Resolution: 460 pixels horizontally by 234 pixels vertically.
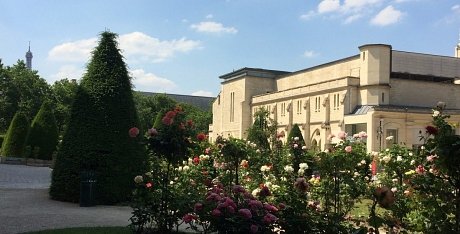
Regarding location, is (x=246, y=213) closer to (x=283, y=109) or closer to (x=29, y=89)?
(x=29, y=89)

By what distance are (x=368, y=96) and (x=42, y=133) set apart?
1562 inches

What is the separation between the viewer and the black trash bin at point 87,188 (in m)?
14.3

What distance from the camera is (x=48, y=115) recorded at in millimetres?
38938

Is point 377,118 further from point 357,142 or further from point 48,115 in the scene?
point 357,142

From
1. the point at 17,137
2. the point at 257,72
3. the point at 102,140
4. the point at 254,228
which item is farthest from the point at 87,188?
the point at 257,72

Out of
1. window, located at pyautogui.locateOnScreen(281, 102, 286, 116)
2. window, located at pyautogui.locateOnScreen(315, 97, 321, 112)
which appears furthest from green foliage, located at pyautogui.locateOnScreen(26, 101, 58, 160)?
window, located at pyautogui.locateOnScreen(281, 102, 286, 116)

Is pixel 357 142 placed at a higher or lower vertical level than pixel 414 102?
lower

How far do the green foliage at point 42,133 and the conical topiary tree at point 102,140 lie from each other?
2512cm

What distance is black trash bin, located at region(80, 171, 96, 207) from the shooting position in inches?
564

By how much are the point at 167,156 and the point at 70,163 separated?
663 cm

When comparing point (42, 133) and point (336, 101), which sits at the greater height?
point (336, 101)

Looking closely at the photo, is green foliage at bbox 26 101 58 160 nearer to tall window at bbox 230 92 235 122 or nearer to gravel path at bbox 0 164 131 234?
gravel path at bbox 0 164 131 234

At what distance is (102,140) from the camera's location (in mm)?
14984

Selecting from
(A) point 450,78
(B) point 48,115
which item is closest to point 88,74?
(B) point 48,115
